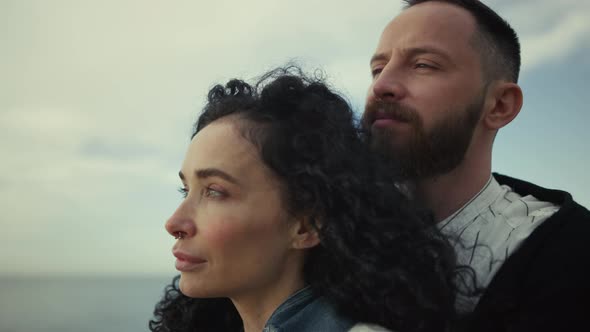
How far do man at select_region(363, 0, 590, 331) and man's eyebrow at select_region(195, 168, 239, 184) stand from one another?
901 mm

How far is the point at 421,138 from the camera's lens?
3.53 metres

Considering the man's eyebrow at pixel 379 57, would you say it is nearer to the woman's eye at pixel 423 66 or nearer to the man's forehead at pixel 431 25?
the man's forehead at pixel 431 25

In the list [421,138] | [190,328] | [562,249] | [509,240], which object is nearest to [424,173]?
[421,138]

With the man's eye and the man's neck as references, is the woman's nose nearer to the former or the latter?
the man's neck

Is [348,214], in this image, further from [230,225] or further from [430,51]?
[430,51]

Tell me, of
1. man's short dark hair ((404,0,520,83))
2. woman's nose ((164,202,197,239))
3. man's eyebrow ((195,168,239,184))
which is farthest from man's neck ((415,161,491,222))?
woman's nose ((164,202,197,239))

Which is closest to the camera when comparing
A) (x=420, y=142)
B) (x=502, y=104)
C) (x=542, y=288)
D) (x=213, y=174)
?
(x=542, y=288)

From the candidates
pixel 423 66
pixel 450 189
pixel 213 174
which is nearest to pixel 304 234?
pixel 213 174

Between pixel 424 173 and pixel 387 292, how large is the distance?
0.95 metres

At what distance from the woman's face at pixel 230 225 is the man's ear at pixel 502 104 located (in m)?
1.53

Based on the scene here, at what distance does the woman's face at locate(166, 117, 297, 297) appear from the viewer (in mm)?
2873

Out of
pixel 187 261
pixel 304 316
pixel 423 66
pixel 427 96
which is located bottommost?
pixel 304 316

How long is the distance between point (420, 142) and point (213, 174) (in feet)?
4.03

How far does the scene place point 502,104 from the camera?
3852mm
